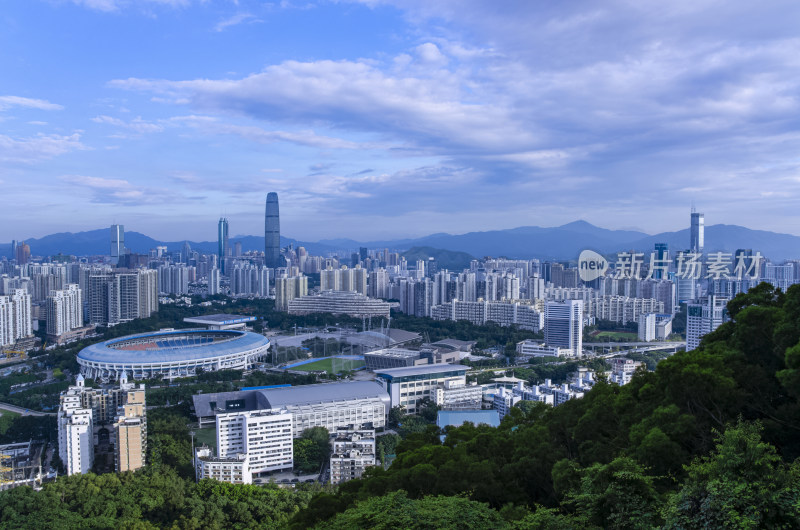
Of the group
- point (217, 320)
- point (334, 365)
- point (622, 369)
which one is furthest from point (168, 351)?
point (622, 369)

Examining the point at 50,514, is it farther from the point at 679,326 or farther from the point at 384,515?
the point at 679,326

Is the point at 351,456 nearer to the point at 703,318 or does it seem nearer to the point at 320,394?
the point at 320,394

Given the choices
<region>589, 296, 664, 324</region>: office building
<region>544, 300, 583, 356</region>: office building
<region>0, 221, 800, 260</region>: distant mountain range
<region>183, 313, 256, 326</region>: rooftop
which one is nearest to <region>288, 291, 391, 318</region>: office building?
<region>183, 313, 256, 326</region>: rooftop

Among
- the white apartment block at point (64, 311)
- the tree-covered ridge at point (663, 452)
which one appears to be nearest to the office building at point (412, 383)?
the tree-covered ridge at point (663, 452)

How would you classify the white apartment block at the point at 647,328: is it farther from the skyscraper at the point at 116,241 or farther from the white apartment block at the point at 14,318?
the skyscraper at the point at 116,241

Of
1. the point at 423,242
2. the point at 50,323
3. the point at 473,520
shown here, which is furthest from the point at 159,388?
the point at 423,242

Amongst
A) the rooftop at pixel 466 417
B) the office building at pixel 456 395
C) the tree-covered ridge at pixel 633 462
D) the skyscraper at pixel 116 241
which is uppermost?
the skyscraper at pixel 116 241

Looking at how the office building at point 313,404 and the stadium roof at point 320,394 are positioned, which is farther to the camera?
the stadium roof at point 320,394

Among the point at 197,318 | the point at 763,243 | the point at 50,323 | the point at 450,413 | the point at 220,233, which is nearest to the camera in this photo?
the point at 450,413
